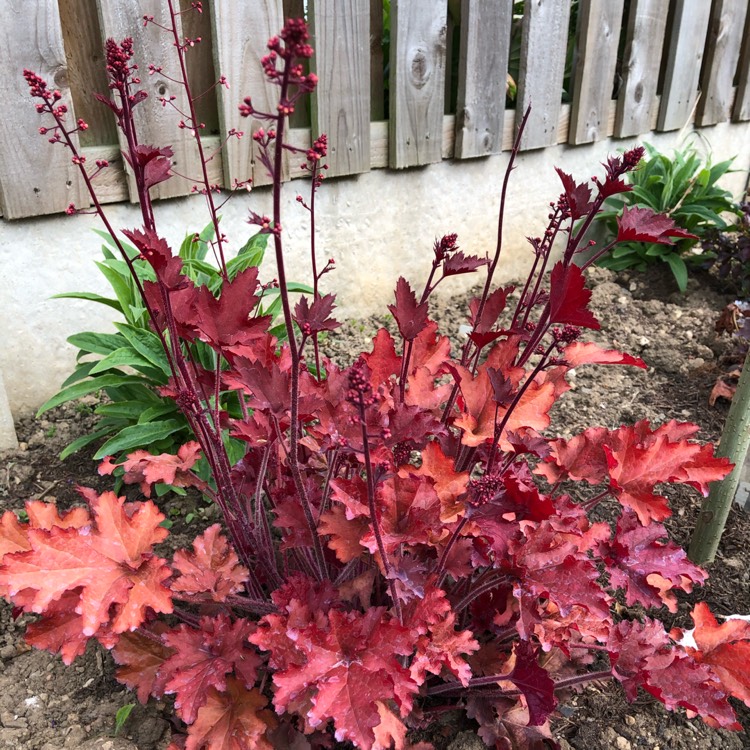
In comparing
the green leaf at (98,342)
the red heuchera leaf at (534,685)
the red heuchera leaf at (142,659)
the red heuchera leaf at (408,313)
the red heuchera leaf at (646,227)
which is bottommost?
the red heuchera leaf at (142,659)

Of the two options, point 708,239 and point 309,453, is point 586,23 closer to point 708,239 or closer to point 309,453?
point 708,239

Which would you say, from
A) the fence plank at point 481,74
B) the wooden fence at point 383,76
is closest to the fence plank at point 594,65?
the wooden fence at point 383,76

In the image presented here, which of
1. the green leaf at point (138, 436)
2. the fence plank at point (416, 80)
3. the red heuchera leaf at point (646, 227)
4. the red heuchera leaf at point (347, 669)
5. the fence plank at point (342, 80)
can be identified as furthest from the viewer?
the fence plank at point (416, 80)

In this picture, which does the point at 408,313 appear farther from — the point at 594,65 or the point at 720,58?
the point at 720,58

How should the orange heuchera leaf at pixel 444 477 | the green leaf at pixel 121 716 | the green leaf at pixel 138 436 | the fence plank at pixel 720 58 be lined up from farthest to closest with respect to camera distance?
the fence plank at pixel 720 58 < the green leaf at pixel 138 436 < the green leaf at pixel 121 716 < the orange heuchera leaf at pixel 444 477

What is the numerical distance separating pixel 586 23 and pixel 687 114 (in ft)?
4.38

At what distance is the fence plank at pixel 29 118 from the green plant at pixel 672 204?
112 inches

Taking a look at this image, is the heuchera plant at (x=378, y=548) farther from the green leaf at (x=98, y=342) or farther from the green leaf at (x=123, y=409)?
the green leaf at (x=98, y=342)

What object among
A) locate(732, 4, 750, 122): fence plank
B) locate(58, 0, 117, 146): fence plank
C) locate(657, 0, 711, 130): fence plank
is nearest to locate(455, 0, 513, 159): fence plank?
locate(657, 0, 711, 130): fence plank

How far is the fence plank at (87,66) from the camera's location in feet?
7.52

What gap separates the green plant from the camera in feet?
12.6

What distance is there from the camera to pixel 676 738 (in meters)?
1.56

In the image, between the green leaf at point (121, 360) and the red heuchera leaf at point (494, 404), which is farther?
the green leaf at point (121, 360)

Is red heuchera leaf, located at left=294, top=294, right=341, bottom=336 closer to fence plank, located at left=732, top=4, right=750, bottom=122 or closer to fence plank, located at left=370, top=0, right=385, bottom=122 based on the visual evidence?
fence plank, located at left=370, top=0, right=385, bottom=122
